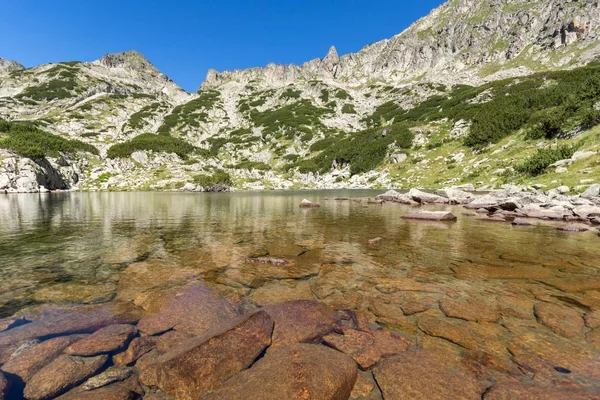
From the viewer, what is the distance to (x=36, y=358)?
5352mm

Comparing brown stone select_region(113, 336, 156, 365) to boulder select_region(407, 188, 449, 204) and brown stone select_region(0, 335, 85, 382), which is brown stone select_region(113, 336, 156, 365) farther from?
boulder select_region(407, 188, 449, 204)

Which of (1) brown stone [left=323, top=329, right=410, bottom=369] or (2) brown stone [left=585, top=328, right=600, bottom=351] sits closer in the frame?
(1) brown stone [left=323, top=329, right=410, bottom=369]

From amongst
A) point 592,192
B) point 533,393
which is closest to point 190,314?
point 533,393

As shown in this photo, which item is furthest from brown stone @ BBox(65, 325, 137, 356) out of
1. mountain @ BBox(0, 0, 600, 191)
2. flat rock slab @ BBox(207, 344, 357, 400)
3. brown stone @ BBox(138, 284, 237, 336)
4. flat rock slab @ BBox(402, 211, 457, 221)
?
mountain @ BBox(0, 0, 600, 191)

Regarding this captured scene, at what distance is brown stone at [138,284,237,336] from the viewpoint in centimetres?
662

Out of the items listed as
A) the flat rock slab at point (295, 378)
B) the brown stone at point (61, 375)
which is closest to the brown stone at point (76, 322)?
the brown stone at point (61, 375)

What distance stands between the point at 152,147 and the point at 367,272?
464ft

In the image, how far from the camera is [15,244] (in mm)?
15891

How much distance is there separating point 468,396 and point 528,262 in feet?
33.3

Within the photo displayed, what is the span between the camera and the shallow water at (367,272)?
7.04 metres

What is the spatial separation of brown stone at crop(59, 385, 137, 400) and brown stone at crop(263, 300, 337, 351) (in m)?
2.53

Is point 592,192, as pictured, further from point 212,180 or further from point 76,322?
point 212,180

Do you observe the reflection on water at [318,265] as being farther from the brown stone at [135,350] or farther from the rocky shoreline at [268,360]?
the brown stone at [135,350]

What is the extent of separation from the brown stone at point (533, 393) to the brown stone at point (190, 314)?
5.49 metres
